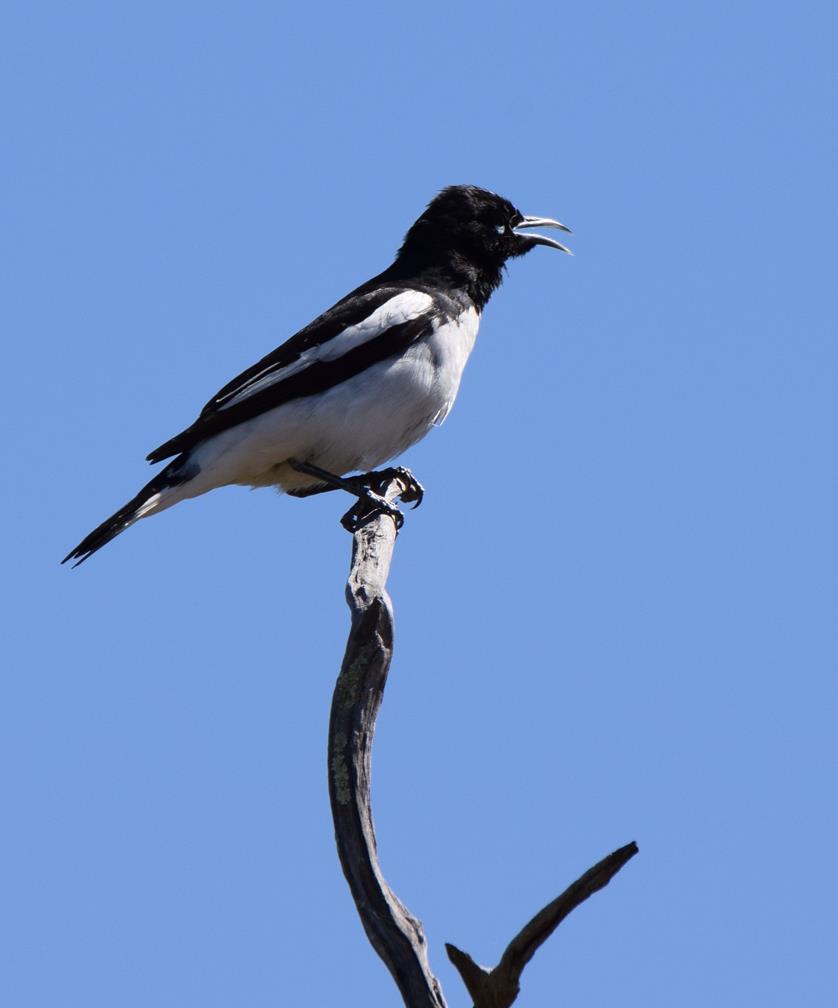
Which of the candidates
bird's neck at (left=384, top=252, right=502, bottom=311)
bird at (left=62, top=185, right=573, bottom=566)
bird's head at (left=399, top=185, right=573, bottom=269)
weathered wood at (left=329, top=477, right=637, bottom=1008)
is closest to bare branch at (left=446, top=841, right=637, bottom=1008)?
weathered wood at (left=329, top=477, right=637, bottom=1008)

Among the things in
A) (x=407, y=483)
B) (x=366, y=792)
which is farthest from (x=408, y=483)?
(x=366, y=792)

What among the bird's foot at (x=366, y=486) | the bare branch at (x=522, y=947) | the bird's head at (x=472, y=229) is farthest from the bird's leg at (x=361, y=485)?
the bare branch at (x=522, y=947)

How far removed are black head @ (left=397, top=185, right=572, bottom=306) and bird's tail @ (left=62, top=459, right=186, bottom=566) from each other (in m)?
2.38

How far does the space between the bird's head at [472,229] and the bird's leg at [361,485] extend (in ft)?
5.78

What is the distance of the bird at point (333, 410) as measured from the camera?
9.19 m

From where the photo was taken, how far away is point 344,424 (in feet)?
30.2

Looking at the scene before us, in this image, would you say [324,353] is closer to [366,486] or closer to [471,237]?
[366,486]

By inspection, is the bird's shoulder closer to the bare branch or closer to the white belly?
the white belly

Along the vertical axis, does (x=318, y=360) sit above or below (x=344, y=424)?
above

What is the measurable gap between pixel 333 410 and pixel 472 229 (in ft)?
6.88

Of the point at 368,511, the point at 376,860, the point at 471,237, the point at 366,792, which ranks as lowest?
the point at 376,860

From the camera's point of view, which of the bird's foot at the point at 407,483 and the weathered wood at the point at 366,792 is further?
the bird's foot at the point at 407,483

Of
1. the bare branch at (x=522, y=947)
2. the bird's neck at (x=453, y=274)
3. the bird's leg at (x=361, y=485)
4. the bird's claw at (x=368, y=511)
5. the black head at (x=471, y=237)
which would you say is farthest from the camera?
the black head at (x=471, y=237)

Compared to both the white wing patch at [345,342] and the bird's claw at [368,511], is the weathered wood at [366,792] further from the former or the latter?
the white wing patch at [345,342]
